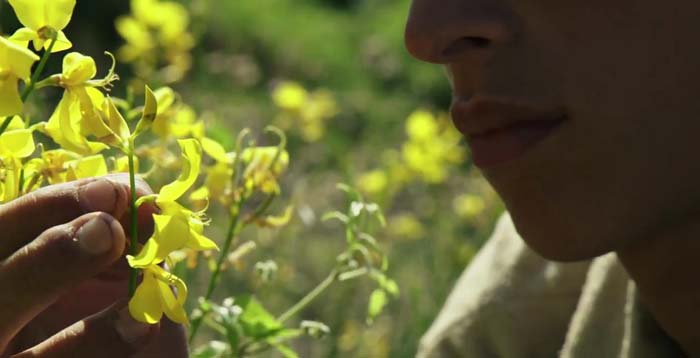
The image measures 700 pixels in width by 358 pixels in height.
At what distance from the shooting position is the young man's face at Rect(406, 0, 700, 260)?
96 cm

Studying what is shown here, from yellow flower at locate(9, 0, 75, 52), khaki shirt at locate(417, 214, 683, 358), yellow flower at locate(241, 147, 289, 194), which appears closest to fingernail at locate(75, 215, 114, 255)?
yellow flower at locate(9, 0, 75, 52)

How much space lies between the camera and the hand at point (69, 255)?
2.22 ft

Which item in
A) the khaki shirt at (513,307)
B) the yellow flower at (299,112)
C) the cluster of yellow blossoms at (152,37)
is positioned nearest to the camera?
the khaki shirt at (513,307)

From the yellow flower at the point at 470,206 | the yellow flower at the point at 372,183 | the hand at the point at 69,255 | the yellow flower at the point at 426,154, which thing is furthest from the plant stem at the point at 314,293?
the yellow flower at the point at 470,206

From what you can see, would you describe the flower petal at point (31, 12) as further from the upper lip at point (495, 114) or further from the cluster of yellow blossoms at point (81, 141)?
the upper lip at point (495, 114)

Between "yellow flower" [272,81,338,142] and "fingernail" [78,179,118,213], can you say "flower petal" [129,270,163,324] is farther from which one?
"yellow flower" [272,81,338,142]

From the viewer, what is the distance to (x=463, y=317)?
1.48 m

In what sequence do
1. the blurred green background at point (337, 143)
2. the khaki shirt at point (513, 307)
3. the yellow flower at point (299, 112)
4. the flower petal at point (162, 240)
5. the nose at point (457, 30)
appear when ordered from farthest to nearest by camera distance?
the yellow flower at point (299, 112), the blurred green background at point (337, 143), the khaki shirt at point (513, 307), the nose at point (457, 30), the flower petal at point (162, 240)

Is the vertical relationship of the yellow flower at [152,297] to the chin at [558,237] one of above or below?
above

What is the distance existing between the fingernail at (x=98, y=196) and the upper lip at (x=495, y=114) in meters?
0.34

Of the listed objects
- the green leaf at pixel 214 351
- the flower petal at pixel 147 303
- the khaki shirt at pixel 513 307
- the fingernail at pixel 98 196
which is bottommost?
the khaki shirt at pixel 513 307

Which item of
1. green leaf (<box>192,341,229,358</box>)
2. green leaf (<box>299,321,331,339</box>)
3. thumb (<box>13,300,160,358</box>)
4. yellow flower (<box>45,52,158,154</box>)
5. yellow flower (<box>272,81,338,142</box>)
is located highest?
yellow flower (<box>45,52,158,154</box>)

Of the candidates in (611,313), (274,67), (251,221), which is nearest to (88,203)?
(251,221)

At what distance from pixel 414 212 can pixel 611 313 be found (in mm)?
2402
